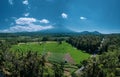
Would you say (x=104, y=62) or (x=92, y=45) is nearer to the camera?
(x=104, y=62)

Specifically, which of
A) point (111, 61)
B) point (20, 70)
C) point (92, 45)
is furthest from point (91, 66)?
point (92, 45)

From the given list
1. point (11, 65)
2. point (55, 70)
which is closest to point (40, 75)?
point (55, 70)

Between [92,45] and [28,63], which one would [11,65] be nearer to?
[28,63]

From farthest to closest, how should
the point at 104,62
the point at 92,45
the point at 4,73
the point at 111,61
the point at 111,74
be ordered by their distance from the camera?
the point at 92,45 < the point at 4,73 < the point at 111,61 < the point at 104,62 < the point at 111,74

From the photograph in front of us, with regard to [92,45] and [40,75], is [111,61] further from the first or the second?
[92,45]

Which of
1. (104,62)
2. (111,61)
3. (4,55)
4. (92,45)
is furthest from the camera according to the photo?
(92,45)

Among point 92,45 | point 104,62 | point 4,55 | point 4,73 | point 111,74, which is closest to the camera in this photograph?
point 111,74

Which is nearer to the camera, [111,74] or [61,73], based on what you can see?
[111,74]

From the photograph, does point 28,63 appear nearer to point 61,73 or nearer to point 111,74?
point 61,73
